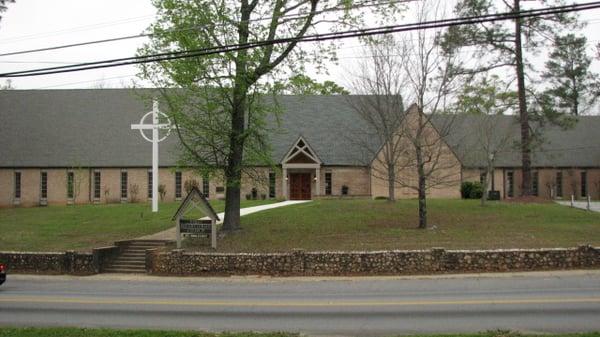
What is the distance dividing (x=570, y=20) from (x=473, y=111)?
7.69 metres

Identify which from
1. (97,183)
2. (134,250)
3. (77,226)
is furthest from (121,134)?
(134,250)

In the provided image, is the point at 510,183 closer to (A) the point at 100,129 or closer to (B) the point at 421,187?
(B) the point at 421,187

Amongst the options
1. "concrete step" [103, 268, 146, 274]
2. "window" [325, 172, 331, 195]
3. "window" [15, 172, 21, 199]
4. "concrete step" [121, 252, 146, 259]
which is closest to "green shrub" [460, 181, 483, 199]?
"window" [325, 172, 331, 195]

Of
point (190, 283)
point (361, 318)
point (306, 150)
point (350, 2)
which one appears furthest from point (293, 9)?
point (306, 150)

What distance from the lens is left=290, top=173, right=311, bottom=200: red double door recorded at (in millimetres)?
43719

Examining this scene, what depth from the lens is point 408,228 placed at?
26.0 m

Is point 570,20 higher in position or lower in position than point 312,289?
higher

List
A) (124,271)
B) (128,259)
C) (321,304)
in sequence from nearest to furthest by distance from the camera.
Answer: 1. (321,304)
2. (124,271)
3. (128,259)

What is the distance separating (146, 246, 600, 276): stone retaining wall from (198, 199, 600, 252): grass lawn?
1508 millimetres

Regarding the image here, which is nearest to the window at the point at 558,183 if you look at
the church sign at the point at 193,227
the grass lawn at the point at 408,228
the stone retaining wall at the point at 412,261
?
the grass lawn at the point at 408,228

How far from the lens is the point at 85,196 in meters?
44.6

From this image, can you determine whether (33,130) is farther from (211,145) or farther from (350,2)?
(350,2)

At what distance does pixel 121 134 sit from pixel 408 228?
96.1ft

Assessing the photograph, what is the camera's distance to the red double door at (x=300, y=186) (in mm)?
43719
